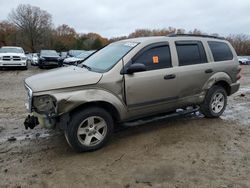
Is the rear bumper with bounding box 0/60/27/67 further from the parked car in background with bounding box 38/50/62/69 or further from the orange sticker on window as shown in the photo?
the orange sticker on window

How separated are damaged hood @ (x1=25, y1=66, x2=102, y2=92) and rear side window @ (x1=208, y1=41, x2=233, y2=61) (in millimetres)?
2909

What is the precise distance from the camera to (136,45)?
4.71 meters

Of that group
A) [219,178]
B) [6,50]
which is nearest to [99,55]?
[219,178]

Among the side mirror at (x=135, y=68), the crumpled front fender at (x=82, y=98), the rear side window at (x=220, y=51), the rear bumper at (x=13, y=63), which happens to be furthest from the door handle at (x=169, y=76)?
the rear bumper at (x=13, y=63)

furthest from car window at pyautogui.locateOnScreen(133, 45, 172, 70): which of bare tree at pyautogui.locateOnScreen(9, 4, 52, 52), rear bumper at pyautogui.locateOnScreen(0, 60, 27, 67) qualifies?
bare tree at pyautogui.locateOnScreen(9, 4, 52, 52)

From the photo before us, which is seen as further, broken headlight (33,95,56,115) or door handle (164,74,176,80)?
door handle (164,74,176,80)

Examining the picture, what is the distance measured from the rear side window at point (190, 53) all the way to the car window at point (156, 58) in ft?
1.02

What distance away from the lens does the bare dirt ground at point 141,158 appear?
3.41 metres

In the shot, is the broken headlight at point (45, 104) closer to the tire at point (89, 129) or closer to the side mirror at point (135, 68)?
the tire at point (89, 129)

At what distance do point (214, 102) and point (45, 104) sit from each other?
152 inches

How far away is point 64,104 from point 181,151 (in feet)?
6.80

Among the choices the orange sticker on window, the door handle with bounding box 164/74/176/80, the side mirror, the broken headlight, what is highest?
the orange sticker on window

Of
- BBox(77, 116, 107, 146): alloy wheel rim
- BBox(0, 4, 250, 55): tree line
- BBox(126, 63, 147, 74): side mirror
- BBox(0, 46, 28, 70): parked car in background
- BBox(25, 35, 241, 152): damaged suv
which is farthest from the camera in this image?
BBox(0, 4, 250, 55): tree line

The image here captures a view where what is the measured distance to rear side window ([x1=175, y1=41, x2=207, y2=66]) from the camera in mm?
5164
